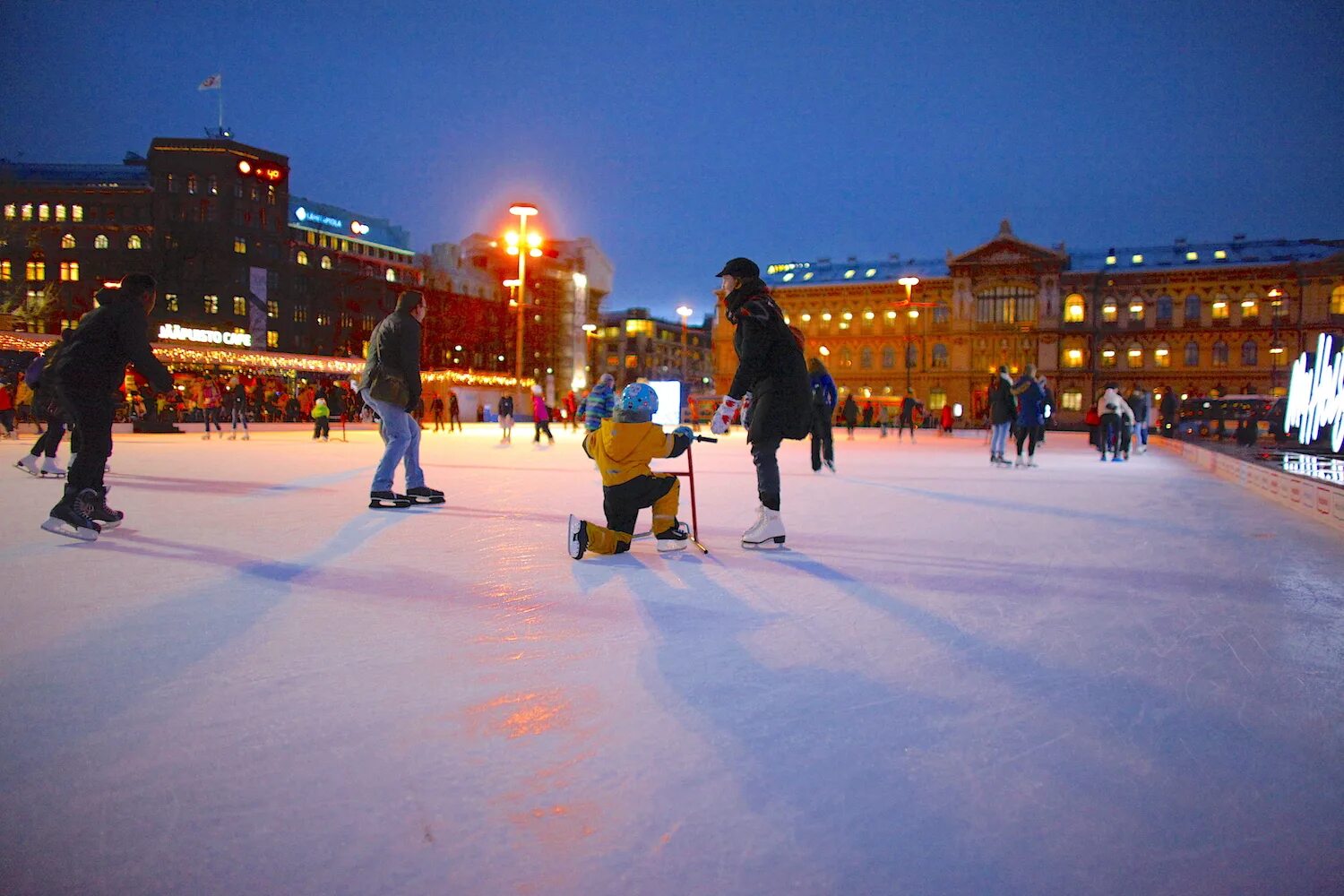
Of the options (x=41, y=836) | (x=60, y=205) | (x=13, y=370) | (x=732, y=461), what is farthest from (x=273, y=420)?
(x=41, y=836)

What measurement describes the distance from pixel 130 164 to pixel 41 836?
6217 cm

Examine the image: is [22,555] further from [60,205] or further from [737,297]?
[60,205]

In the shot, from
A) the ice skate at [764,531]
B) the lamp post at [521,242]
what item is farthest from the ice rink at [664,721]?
the lamp post at [521,242]

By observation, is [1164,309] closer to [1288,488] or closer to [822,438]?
[822,438]

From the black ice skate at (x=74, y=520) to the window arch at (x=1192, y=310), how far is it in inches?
2473

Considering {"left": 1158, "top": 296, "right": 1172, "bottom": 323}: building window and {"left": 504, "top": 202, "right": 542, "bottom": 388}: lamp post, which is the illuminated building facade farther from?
{"left": 504, "top": 202, "right": 542, "bottom": 388}: lamp post

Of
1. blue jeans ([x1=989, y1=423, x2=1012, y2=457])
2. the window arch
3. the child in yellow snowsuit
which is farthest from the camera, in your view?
the window arch

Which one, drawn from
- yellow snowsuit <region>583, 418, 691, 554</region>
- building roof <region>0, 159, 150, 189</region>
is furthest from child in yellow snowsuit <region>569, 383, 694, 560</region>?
building roof <region>0, 159, 150, 189</region>

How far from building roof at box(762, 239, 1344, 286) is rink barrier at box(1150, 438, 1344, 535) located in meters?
46.2

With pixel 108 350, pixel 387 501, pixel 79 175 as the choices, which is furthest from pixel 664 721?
pixel 79 175

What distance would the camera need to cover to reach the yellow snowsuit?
4.77m

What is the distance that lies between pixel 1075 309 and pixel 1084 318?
2.67 ft

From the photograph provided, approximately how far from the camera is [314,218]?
202 feet

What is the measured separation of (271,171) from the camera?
2093 inches
